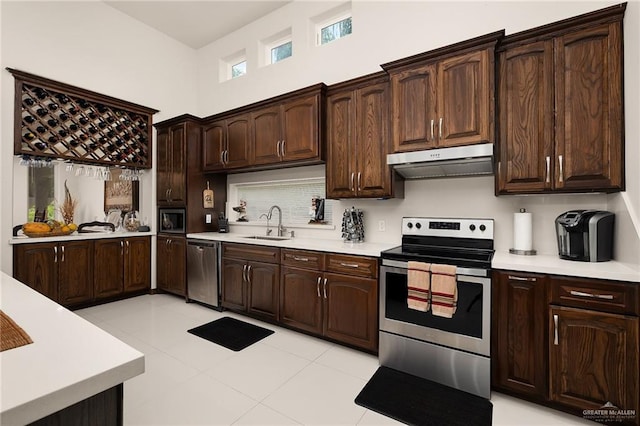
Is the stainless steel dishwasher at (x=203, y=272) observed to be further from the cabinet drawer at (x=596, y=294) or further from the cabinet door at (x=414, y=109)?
the cabinet drawer at (x=596, y=294)

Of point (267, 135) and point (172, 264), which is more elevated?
point (267, 135)

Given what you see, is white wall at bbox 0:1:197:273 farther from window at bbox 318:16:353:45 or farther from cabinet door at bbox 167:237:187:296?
window at bbox 318:16:353:45

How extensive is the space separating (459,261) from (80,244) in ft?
13.7

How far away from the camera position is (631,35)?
6.26 ft

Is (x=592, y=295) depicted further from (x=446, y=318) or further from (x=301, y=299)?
(x=301, y=299)

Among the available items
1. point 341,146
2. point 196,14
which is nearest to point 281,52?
point 196,14

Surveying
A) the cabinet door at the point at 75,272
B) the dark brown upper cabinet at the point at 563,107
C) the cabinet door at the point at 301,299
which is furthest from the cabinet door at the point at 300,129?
the cabinet door at the point at 75,272

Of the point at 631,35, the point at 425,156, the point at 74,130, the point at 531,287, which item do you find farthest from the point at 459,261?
the point at 74,130

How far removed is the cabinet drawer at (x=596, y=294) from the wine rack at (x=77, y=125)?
4.93 metres

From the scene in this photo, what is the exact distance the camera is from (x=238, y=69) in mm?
4809

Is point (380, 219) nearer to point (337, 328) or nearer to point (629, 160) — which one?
point (337, 328)

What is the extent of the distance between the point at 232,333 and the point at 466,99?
9.88ft

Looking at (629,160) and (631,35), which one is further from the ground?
(631,35)

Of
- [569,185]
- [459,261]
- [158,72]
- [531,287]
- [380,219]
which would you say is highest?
[158,72]
